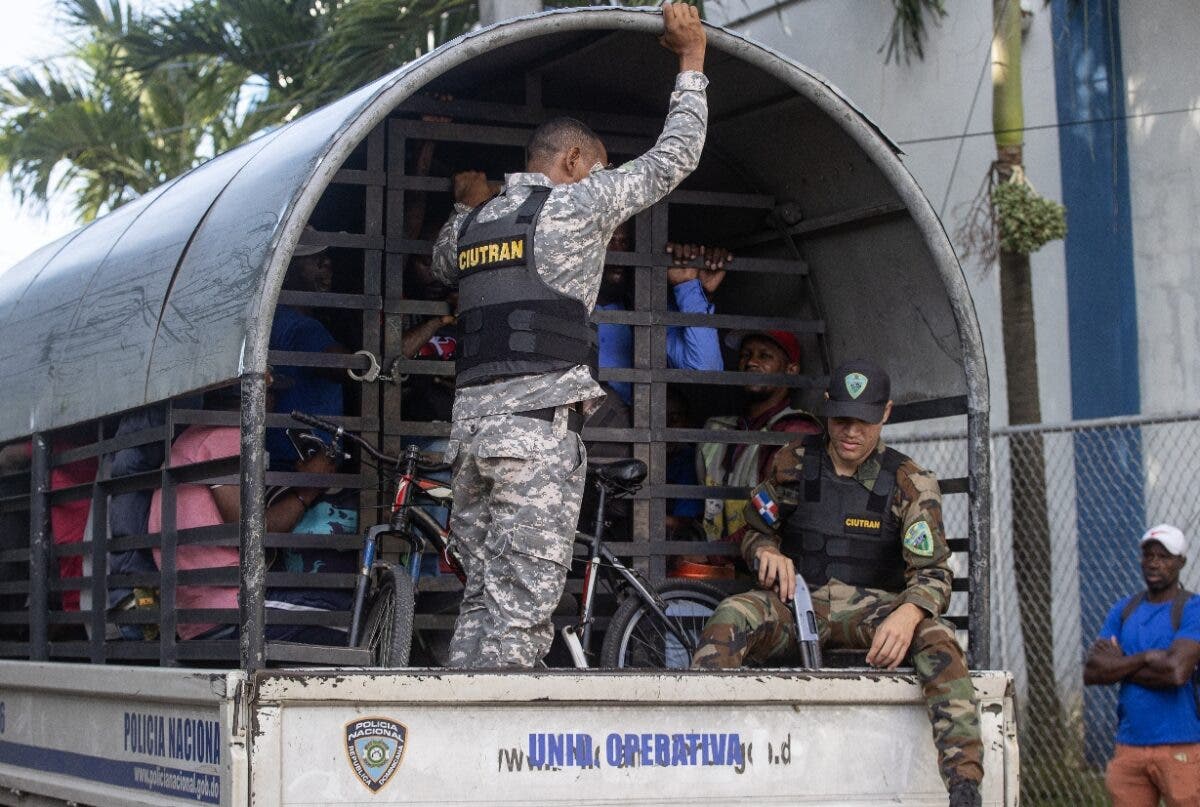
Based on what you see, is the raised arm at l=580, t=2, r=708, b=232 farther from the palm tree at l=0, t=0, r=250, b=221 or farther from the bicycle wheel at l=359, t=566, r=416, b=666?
the palm tree at l=0, t=0, r=250, b=221

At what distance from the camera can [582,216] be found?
207 inches

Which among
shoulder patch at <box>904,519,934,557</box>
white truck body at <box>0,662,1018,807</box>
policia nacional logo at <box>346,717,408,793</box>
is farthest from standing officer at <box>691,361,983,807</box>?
policia nacional logo at <box>346,717,408,793</box>

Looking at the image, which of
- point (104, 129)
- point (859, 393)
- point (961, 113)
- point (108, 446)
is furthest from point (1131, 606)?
point (104, 129)

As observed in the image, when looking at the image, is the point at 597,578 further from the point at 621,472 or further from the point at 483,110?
the point at 483,110

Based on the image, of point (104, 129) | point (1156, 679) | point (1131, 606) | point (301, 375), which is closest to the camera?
point (301, 375)

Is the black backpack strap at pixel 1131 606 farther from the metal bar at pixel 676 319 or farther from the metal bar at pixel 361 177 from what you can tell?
the metal bar at pixel 361 177

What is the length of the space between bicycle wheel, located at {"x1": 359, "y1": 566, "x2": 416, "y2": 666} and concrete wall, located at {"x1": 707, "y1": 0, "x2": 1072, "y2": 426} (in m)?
6.07

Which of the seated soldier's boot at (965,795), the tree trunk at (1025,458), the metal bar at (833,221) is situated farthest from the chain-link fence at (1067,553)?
the seated soldier's boot at (965,795)

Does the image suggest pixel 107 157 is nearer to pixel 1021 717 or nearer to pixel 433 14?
pixel 433 14

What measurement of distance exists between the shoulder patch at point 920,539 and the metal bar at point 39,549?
10.0ft

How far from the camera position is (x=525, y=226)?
207 inches

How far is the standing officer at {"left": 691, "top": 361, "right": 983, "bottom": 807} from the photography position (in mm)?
5602

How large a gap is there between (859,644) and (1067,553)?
4.89 metres

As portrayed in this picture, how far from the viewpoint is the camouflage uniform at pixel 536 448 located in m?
5.05
